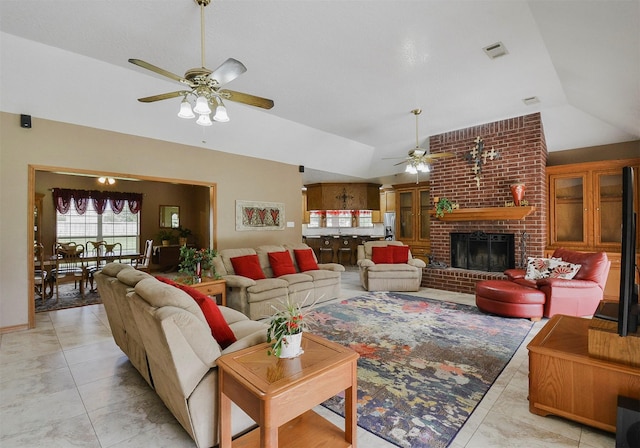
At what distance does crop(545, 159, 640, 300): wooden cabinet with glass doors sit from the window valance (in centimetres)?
992

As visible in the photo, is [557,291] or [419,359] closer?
[419,359]

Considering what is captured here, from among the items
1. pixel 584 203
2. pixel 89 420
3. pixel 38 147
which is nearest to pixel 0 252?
pixel 38 147

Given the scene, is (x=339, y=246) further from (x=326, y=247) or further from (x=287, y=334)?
(x=287, y=334)

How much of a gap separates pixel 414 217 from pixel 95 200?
869 centimetres

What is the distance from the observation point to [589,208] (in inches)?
202

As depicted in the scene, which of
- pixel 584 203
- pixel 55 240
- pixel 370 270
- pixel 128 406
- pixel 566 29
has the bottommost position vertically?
pixel 128 406

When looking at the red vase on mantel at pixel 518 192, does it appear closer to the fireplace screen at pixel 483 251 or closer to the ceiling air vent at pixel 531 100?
the fireplace screen at pixel 483 251

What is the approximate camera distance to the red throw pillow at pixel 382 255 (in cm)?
611

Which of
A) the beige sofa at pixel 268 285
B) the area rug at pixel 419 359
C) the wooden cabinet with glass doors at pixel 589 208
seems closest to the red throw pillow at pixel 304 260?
the beige sofa at pixel 268 285

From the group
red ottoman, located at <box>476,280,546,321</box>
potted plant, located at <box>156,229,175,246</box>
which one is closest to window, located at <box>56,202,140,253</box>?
potted plant, located at <box>156,229,175,246</box>

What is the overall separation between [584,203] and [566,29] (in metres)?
3.71

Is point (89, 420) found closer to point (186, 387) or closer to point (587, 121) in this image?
point (186, 387)

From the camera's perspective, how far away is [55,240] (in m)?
7.89

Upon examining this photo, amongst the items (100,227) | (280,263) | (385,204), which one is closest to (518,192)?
(280,263)
